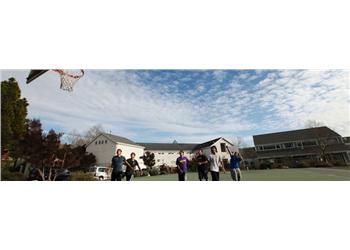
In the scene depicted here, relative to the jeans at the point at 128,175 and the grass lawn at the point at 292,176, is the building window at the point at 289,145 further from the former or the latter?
the jeans at the point at 128,175

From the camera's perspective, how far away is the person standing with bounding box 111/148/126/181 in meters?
6.77

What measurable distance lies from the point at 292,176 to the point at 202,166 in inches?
108

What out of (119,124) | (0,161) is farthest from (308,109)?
(0,161)

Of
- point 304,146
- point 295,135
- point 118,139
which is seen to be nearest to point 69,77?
point 118,139

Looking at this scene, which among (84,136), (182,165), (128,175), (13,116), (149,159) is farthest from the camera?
(149,159)

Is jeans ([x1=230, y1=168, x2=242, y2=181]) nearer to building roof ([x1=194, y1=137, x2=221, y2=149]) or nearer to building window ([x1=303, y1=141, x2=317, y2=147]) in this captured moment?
building roof ([x1=194, y1=137, x2=221, y2=149])

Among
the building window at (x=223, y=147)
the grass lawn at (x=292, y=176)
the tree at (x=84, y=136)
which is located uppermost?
the tree at (x=84, y=136)

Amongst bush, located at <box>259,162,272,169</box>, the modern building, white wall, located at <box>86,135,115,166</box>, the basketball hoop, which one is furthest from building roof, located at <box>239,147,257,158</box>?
the basketball hoop

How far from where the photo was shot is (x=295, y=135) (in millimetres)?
7309

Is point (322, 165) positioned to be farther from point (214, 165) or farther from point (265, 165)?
point (214, 165)

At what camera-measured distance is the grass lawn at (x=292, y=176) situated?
255 inches

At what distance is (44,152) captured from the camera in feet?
24.0

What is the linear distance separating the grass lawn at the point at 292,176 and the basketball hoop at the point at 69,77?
3.51 meters

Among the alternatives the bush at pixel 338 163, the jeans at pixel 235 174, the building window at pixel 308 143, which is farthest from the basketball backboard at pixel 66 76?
the bush at pixel 338 163
